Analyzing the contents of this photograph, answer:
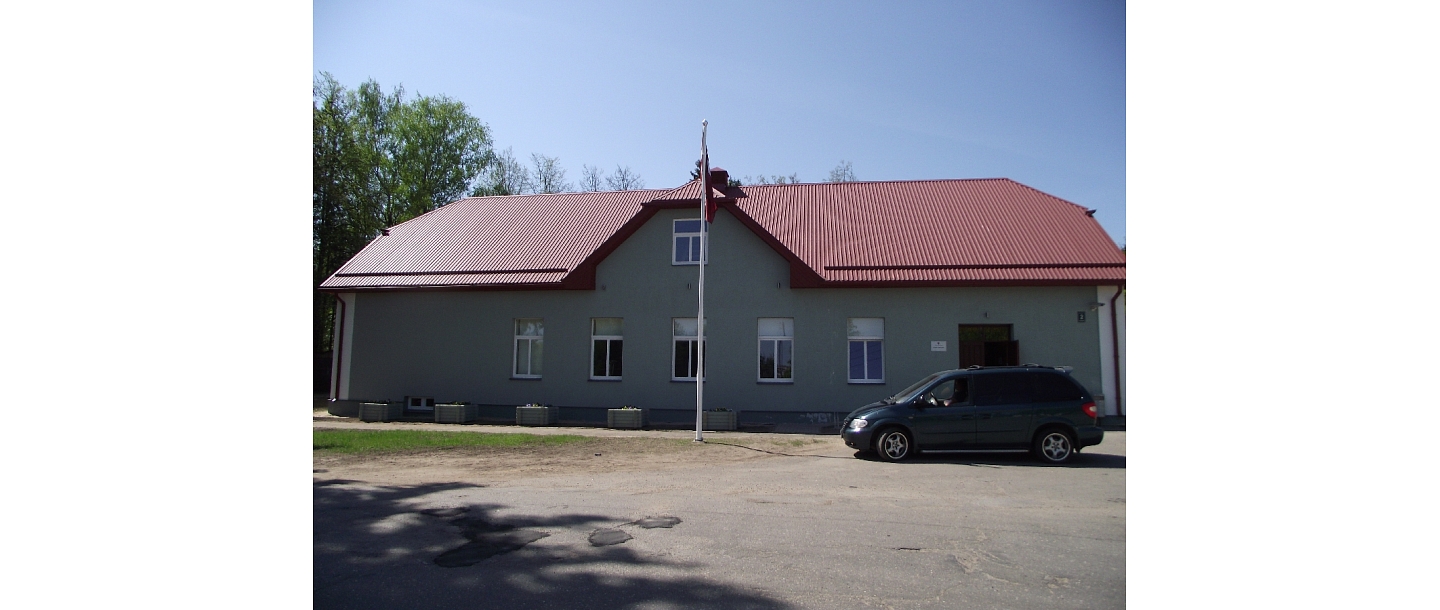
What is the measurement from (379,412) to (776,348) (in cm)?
1078

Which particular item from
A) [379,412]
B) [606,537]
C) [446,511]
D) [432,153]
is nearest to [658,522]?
[606,537]

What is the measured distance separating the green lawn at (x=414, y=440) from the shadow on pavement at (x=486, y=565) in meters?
5.89

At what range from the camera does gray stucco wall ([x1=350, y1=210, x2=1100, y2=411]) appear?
1864 centimetres

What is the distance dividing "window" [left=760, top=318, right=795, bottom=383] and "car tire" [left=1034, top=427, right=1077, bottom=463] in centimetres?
813

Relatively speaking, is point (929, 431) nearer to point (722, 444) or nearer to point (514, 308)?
point (722, 444)

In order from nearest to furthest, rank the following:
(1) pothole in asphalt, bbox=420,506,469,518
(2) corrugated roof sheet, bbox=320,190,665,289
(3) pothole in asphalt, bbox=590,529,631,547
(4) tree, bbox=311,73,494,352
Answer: (3) pothole in asphalt, bbox=590,529,631,547 < (1) pothole in asphalt, bbox=420,506,469,518 < (2) corrugated roof sheet, bbox=320,190,665,289 < (4) tree, bbox=311,73,494,352

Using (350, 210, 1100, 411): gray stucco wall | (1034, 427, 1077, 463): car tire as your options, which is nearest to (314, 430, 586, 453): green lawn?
(350, 210, 1100, 411): gray stucco wall

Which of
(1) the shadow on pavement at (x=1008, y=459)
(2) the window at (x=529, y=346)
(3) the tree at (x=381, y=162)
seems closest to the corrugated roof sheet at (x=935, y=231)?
(2) the window at (x=529, y=346)

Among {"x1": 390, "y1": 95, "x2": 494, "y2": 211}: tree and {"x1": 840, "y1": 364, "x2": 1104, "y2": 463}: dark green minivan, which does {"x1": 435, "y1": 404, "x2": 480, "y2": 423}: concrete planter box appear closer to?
{"x1": 840, "y1": 364, "x2": 1104, "y2": 463}: dark green minivan

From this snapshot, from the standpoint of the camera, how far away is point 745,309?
63.2 ft

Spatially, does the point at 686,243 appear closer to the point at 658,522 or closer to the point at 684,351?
the point at 684,351

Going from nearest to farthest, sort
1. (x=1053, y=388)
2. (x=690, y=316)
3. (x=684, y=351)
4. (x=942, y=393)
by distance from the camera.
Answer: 1. (x=1053, y=388)
2. (x=942, y=393)
3. (x=690, y=316)
4. (x=684, y=351)

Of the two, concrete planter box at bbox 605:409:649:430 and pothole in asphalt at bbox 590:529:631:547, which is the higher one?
pothole in asphalt at bbox 590:529:631:547
